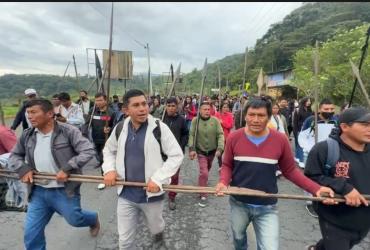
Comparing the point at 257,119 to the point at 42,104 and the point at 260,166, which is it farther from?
the point at 42,104

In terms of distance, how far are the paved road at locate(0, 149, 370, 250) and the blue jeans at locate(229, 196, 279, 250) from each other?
99 centimetres

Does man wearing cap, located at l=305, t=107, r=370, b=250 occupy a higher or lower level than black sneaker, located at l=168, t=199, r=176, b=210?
higher

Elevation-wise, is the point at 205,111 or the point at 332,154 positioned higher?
the point at 205,111

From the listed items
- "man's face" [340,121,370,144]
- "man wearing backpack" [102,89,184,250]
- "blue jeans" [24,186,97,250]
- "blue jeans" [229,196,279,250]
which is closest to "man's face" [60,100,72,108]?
"blue jeans" [24,186,97,250]

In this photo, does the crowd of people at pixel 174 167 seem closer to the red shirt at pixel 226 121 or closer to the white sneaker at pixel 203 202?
the white sneaker at pixel 203 202

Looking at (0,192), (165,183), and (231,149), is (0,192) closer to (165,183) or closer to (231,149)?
(165,183)

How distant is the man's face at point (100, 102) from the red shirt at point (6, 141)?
2.75 metres

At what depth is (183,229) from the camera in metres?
4.34

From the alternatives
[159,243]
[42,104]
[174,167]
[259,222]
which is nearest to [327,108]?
[259,222]

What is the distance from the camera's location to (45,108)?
319cm

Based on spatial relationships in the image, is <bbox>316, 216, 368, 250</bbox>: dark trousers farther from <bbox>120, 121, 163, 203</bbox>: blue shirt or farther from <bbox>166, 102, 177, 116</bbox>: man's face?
<bbox>166, 102, 177, 116</bbox>: man's face

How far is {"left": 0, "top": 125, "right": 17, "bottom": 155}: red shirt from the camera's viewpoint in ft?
11.9

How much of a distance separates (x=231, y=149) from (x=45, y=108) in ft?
6.08

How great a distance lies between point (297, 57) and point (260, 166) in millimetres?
33126
